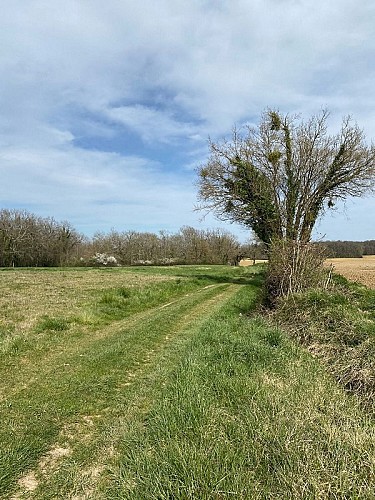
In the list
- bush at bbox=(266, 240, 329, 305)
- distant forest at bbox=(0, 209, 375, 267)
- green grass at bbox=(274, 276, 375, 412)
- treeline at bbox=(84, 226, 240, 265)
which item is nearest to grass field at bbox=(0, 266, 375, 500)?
green grass at bbox=(274, 276, 375, 412)

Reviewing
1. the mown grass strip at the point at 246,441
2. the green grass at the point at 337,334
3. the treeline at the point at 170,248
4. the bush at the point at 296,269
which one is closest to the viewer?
the mown grass strip at the point at 246,441

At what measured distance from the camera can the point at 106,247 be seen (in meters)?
75.8

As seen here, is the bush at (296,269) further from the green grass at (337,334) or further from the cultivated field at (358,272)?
the cultivated field at (358,272)

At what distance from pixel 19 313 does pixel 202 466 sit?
9392 millimetres

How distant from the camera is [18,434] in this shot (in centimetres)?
421

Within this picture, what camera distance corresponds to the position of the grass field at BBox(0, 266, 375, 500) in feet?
10.1

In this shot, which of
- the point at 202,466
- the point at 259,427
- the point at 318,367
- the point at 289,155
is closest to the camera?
the point at 202,466

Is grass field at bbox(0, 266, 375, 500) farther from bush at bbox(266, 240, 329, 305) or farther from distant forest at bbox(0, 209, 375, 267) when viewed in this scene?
distant forest at bbox(0, 209, 375, 267)

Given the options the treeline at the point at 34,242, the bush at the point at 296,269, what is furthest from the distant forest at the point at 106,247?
the bush at the point at 296,269

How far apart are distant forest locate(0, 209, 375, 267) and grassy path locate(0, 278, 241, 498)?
5008 cm

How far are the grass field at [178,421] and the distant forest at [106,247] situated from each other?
50.8 meters

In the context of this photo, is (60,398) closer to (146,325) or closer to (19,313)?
(146,325)

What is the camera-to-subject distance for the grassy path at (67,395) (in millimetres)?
3762

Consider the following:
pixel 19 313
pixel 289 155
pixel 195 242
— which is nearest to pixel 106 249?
pixel 195 242
